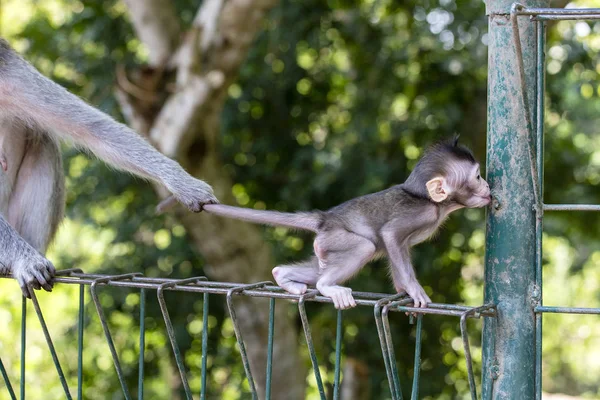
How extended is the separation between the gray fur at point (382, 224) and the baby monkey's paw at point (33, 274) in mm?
811

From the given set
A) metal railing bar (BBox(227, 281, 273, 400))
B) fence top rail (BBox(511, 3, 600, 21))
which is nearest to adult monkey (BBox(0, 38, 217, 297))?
metal railing bar (BBox(227, 281, 273, 400))

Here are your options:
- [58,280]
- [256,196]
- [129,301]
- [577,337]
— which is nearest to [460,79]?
[256,196]

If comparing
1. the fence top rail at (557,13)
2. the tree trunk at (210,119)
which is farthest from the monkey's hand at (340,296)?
the tree trunk at (210,119)

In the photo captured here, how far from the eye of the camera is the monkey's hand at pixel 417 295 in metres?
2.33

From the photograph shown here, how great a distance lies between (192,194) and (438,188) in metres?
0.84

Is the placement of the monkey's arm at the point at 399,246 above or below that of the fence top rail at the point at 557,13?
below

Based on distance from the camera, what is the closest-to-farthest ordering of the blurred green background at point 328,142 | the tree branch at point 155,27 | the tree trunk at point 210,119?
the tree trunk at point 210,119, the tree branch at point 155,27, the blurred green background at point 328,142

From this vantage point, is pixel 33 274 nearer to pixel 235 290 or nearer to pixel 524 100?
pixel 235 290

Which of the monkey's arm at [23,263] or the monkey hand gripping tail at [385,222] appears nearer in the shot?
the monkey hand gripping tail at [385,222]

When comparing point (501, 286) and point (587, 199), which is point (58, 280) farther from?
point (587, 199)

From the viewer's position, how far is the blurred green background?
18.5 feet

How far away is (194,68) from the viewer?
5.27 meters

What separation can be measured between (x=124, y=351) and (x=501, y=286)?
4.87 meters

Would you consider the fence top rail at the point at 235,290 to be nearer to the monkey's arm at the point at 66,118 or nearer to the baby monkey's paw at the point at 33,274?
the baby monkey's paw at the point at 33,274
